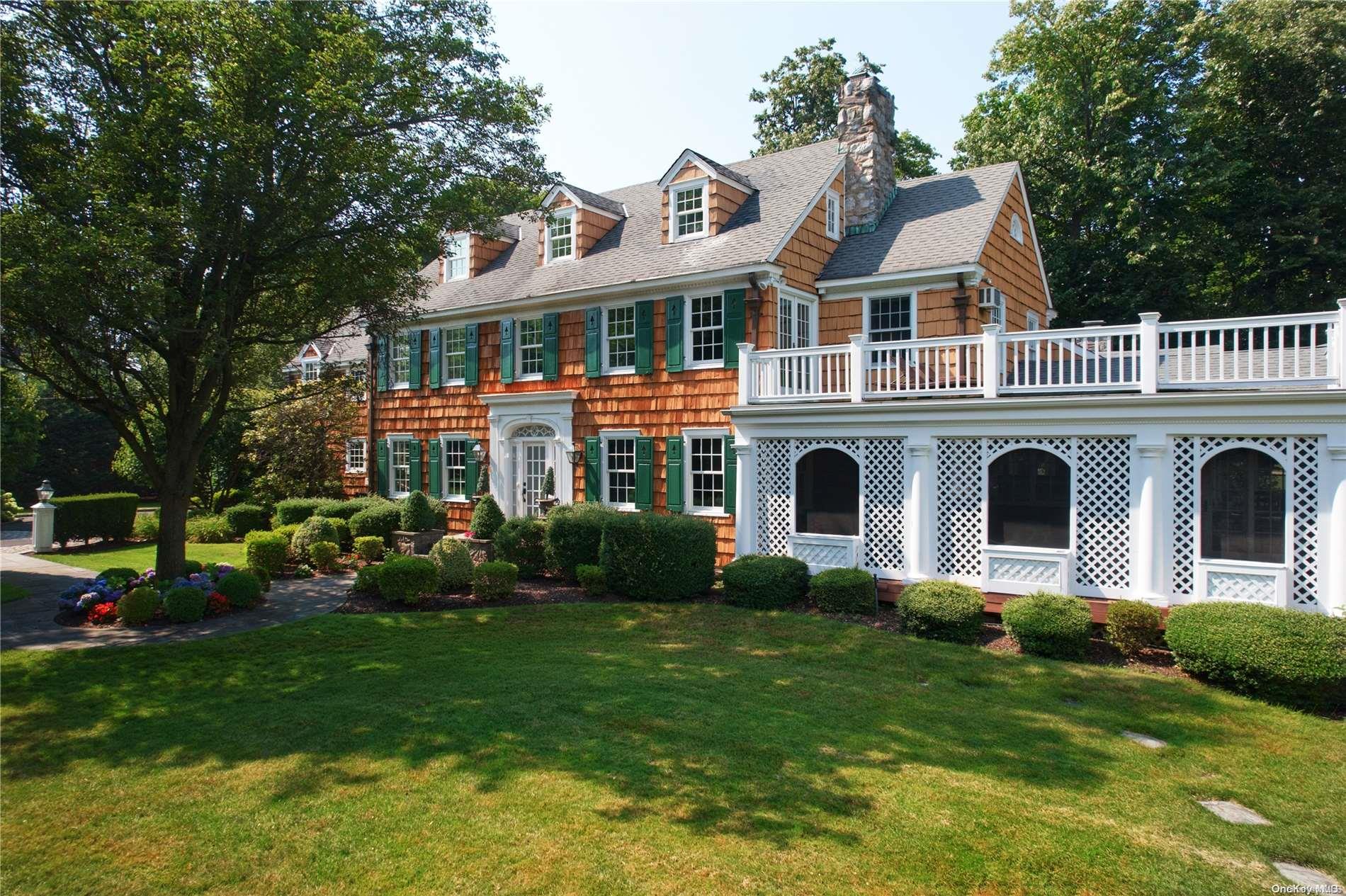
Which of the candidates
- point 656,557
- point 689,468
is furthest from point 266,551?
point 689,468

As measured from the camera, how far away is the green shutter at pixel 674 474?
15719 millimetres

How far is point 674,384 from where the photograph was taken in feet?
52.4

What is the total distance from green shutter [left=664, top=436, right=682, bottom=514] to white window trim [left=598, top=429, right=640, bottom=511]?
111 cm

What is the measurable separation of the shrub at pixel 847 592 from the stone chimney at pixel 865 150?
8.94 m

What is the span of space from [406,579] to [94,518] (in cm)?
1202

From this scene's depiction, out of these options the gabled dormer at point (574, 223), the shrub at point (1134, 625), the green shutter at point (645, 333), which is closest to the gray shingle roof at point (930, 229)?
the green shutter at point (645, 333)

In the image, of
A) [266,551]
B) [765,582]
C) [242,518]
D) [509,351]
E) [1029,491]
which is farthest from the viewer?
[242,518]

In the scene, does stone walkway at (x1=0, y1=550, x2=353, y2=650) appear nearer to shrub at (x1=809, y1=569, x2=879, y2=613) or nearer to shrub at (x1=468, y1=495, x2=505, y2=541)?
shrub at (x1=468, y1=495, x2=505, y2=541)

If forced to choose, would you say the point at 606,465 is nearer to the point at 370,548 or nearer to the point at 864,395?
the point at 370,548

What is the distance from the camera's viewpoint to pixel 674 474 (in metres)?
15.8

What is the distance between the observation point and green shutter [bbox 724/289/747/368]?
1497 cm

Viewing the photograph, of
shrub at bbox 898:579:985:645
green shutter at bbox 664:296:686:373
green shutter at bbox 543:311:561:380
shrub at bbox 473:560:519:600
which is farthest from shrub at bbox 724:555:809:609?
green shutter at bbox 543:311:561:380

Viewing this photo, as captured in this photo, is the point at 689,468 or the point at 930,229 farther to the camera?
the point at 930,229

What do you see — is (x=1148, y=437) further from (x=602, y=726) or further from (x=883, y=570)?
(x=602, y=726)
